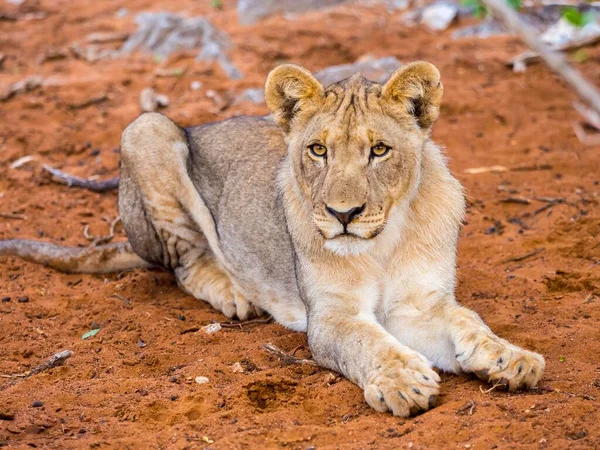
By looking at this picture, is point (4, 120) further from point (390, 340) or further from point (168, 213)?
point (390, 340)

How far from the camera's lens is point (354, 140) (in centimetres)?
495

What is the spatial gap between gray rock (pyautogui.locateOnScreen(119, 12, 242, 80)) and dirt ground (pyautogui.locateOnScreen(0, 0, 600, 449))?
270 millimetres

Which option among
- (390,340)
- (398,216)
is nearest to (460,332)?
(390,340)

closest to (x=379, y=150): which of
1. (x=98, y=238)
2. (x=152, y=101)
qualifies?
(x=98, y=238)

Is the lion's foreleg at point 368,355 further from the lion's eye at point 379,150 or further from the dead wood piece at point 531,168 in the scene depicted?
the dead wood piece at point 531,168

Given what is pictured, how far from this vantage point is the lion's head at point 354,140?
4750 millimetres

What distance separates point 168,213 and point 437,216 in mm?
2472

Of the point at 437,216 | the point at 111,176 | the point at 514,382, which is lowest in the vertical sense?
the point at 111,176

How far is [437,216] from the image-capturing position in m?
5.49

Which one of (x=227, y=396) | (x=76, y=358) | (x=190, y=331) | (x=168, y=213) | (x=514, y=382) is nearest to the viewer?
(x=514, y=382)

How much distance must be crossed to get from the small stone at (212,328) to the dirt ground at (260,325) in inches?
2.0

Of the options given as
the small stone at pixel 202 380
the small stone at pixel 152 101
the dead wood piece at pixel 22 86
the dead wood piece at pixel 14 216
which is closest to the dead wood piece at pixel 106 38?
the dead wood piece at pixel 22 86

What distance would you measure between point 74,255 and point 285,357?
8.38ft

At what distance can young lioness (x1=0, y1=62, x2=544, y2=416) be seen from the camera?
4707mm
